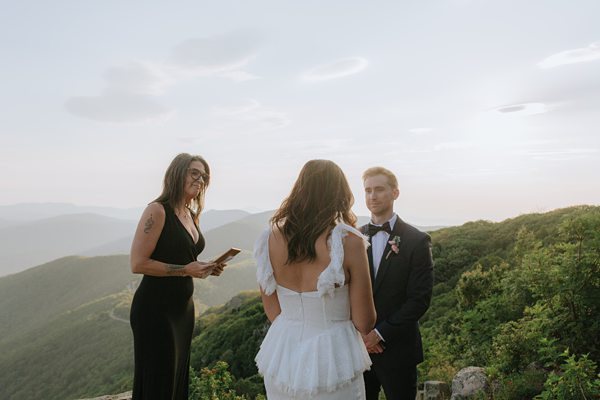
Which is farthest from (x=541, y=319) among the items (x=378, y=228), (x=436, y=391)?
(x=378, y=228)

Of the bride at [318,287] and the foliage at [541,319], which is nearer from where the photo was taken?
the bride at [318,287]

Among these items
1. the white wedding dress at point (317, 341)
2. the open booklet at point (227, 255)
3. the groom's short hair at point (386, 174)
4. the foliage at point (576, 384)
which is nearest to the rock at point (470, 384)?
the foliage at point (576, 384)

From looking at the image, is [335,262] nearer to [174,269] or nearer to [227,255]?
[227,255]

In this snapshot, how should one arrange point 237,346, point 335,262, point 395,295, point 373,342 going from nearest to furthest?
point 335,262, point 373,342, point 395,295, point 237,346

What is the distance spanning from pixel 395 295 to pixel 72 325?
10336 centimetres

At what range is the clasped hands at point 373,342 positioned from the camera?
3207mm

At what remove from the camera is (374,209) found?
361 cm

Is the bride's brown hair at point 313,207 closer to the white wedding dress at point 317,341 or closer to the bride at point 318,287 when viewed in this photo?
the bride at point 318,287

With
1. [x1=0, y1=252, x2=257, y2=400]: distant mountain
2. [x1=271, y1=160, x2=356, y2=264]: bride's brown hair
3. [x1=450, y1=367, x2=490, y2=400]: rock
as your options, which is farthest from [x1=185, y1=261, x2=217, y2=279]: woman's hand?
[x1=0, y1=252, x2=257, y2=400]: distant mountain

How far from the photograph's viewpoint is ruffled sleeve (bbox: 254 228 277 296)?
2716 millimetres

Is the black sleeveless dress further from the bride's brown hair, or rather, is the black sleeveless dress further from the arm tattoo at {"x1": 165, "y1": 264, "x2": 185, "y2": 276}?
the bride's brown hair

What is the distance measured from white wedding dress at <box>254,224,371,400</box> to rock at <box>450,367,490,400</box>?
2670 millimetres

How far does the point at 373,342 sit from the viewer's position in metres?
3.22

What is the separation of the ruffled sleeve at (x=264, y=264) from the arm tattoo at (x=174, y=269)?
120 centimetres
